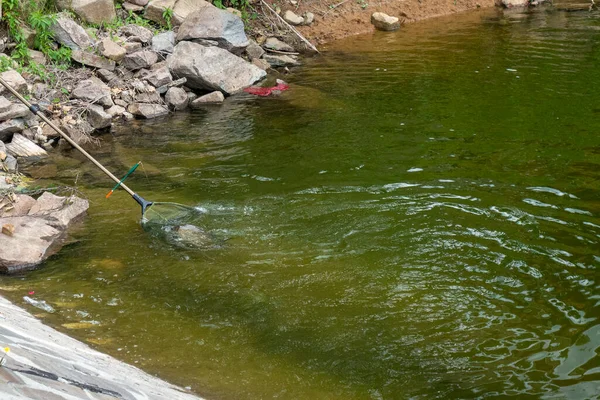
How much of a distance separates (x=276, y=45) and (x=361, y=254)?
944 centimetres

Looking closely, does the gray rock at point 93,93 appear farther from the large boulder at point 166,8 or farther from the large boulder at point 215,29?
the large boulder at point 166,8

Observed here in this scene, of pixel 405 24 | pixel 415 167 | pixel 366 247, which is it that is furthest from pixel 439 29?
pixel 366 247

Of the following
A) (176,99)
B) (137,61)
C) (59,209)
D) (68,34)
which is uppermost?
(68,34)

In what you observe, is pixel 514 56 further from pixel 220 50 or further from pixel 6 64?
pixel 6 64

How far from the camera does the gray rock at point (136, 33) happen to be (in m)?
13.2

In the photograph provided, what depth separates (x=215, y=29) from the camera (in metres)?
13.6

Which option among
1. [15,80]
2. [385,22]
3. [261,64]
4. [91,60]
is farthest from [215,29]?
[385,22]

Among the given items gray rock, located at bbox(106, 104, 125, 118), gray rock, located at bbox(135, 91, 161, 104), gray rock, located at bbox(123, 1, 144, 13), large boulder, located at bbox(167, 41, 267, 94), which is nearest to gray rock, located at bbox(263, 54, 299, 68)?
large boulder, located at bbox(167, 41, 267, 94)

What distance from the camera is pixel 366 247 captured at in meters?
6.88

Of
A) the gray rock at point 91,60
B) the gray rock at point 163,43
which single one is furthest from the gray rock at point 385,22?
the gray rock at point 91,60

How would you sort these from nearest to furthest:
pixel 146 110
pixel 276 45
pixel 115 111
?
pixel 115 111 → pixel 146 110 → pixel 276 45

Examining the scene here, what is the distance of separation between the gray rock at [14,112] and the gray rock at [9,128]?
69 millimetres

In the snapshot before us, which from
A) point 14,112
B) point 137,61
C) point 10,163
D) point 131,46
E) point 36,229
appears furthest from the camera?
point 131,46

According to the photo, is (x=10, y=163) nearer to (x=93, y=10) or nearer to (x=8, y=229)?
(x=8, y=229)
